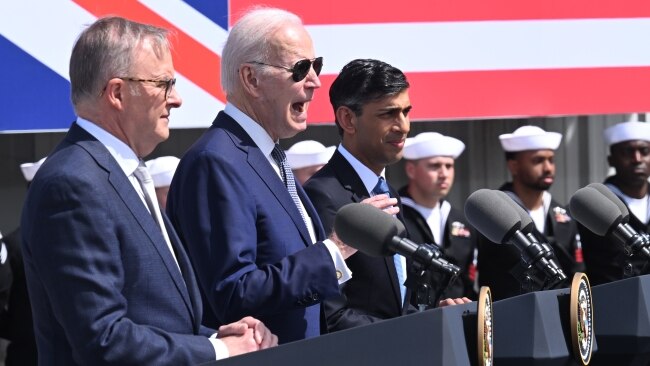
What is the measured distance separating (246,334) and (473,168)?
14.8 ft

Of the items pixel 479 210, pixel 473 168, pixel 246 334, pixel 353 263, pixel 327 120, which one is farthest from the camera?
pixel 473 168

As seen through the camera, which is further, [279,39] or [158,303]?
[279,39]

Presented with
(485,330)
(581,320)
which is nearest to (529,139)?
(581,320)

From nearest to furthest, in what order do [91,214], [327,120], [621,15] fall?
[91,214] → [327,120] → [621,15]

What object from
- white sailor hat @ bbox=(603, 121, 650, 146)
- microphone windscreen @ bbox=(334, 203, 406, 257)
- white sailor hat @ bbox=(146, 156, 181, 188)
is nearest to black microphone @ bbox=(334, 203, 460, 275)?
microphone windscreen @ bbox=(334, 203, 406, 257)

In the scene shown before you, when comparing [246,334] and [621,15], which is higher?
[621,15]

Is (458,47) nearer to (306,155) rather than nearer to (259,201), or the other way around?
(306,155)

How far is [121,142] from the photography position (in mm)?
2619

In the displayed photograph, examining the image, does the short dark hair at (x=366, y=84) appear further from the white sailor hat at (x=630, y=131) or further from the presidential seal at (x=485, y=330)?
the white sailor hat at (x=630, y=131)

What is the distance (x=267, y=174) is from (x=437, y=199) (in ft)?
11.4

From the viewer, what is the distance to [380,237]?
2.47 meters

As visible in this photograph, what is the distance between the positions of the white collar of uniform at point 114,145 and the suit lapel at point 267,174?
1.60ft

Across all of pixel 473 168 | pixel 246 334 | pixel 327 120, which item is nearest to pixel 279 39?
pixel 246 334

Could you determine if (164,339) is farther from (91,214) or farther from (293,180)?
(293,180)
